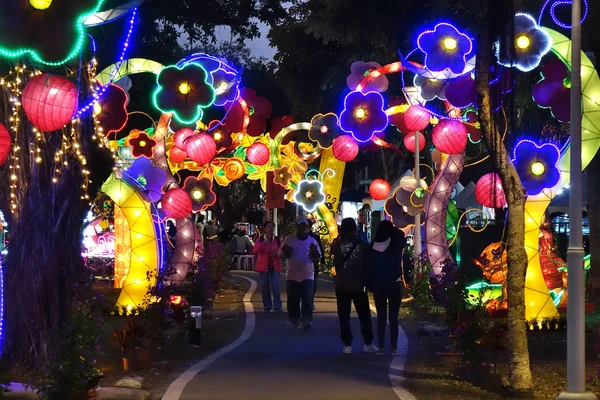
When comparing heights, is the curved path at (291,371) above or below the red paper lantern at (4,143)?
below

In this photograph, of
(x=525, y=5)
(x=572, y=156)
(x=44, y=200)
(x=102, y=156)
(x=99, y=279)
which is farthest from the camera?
(x=99, y=279)

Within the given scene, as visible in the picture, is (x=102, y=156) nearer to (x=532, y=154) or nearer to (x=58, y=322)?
(x=58, y=322)

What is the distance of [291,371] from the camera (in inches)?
517

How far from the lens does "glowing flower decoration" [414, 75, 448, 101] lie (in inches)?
742

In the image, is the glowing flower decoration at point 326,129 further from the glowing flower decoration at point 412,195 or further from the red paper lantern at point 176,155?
the red paper lantern at point 176,155

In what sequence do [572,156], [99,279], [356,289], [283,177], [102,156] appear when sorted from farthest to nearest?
[283,177]
[99,279]
[356,289]
[102,156]
[572,156]

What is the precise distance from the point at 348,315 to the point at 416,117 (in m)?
6.67

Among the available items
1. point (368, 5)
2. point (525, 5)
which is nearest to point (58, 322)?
point (525, 5)

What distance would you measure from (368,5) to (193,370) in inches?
576

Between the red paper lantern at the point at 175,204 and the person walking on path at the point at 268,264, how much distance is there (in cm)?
172

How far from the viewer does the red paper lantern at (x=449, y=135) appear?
19.0 metres

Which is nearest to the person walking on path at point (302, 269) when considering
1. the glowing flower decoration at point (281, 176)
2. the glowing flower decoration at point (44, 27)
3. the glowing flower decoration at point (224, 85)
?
the glowing flower decoration at point (224, 85)

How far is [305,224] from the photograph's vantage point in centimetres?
1870

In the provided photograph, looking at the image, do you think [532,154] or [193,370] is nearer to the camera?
[193,370]
